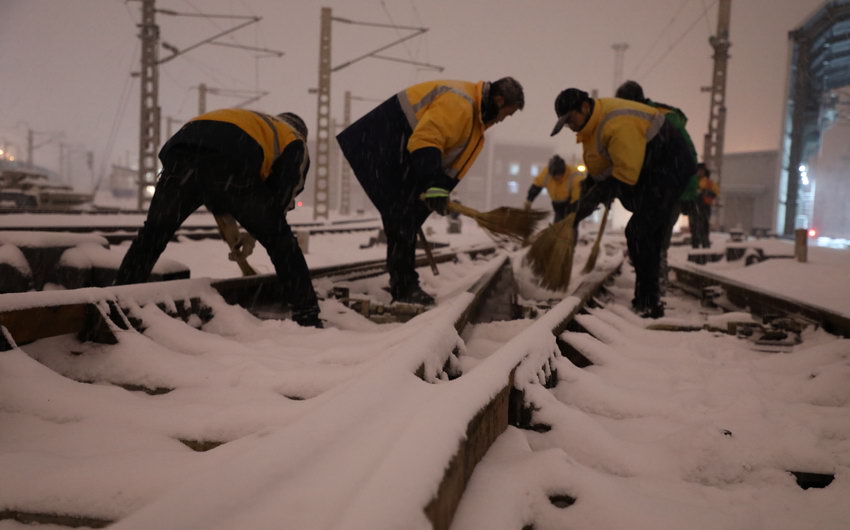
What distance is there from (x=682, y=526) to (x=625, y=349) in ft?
5.41

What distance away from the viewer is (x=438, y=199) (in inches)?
149

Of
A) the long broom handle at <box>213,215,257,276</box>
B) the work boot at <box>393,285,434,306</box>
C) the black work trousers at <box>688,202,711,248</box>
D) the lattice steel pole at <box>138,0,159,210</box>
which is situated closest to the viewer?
the long broom handle at <box>213,215,257,276</box>

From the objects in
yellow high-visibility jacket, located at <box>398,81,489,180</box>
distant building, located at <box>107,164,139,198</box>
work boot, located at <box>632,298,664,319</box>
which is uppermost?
distant building, located at <box>107,164,139,198</box>

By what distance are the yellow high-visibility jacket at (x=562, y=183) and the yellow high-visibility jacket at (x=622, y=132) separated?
5.17m

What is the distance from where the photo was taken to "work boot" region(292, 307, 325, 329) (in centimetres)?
322

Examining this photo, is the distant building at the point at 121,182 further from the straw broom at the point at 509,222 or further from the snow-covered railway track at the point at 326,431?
the snow-covered railway track at the point at 326,431

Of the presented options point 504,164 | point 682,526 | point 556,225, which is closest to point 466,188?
point 504,164

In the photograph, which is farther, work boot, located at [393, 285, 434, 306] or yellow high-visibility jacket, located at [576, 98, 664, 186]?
yellow high-visibility jacket, located at [576, 98, 664, 186]

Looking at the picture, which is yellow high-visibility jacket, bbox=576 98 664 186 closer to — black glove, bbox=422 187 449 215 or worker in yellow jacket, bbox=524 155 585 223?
black glove, bbox=422 187 449 215

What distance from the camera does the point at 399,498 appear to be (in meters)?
0.94

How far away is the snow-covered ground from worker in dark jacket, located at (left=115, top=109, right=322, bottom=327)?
753 mm

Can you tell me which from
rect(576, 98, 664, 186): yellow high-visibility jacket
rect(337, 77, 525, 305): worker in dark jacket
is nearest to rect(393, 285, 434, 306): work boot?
rect(337, 77, 525, 305): worker in dark jacket

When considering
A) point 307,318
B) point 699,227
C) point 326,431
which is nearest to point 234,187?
point 307,318

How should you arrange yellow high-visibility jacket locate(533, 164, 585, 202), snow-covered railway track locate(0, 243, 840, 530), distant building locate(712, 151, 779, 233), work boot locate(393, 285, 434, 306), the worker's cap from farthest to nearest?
distant building locate(712, 151, 779, 233)
yellow high-visibility jacket locate(533, 164, 585, 202)
the worker's cap
work boot locate(393, 285, 434, 306)
snow-covered railway track locate(0, 243, 840, 530)
